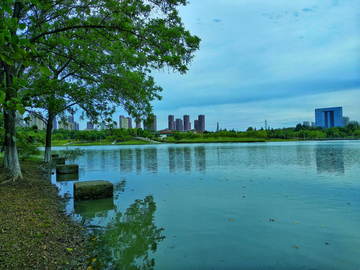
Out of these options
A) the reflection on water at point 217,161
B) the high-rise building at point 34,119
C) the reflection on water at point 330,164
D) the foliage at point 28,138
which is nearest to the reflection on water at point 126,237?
the foliage at point 28,138

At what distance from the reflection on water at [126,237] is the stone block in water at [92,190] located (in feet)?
2.50

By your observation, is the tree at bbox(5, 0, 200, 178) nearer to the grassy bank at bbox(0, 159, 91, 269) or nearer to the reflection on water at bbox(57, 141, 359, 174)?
the grassy bank at bbox(0, 159, 91, 269)

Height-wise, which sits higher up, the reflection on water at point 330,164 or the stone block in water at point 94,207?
the stone block in water at point 94,207

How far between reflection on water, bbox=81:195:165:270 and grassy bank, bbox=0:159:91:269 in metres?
0.45

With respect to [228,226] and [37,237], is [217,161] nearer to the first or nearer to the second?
[228,226]

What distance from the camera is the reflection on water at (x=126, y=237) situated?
4871 mm

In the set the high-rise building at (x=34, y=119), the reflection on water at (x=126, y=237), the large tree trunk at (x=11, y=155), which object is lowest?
the reflection on water at (x=126, y=237)

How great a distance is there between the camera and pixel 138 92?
12.0m

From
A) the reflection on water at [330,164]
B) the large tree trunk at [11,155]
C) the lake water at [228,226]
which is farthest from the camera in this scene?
the reflection on water at [330,164]

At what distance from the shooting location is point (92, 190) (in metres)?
9.96

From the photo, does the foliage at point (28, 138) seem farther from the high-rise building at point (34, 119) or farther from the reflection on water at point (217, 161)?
the reflection on water at point (217, 161)

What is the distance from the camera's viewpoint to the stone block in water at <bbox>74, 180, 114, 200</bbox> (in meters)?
9.77

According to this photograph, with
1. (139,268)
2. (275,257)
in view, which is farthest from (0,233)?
(275,257)

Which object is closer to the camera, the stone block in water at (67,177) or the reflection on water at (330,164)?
the stone block in water at (67,177)
